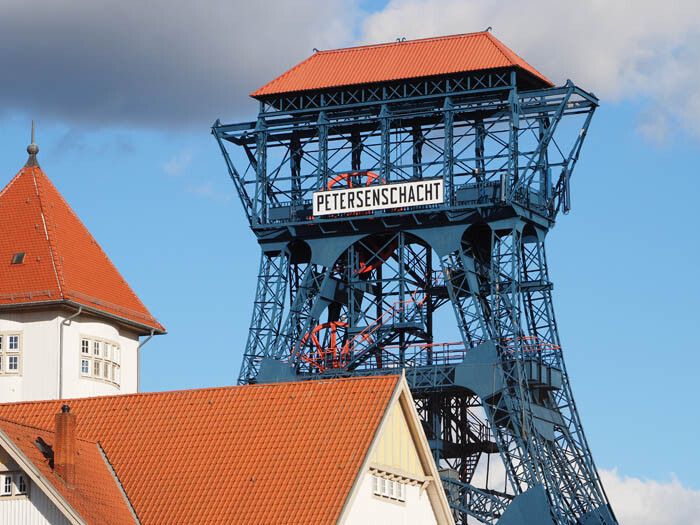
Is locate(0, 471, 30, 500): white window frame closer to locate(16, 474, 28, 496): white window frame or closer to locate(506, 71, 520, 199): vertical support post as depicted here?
locate(16, 474, 28, 496): white window frame

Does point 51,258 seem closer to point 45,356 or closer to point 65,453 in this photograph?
point 45,356

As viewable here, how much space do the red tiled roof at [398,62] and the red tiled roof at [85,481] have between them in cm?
4743

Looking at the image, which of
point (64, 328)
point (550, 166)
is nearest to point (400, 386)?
point (64, 328)

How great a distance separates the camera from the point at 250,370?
105m

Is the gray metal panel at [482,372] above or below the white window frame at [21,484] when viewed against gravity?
above

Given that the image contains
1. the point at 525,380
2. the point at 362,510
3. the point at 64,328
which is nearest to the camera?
the point at 362,510

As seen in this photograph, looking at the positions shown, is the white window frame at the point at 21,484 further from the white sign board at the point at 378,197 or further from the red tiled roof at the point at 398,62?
the red tiled roof at the point at 398,62

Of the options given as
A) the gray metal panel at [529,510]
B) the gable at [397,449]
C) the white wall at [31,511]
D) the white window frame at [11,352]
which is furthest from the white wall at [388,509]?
the gray metal panel at [529,510]

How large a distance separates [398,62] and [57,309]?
3276 centimetres

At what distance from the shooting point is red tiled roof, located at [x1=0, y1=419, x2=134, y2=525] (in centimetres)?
5641

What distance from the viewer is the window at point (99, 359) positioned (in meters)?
80.3

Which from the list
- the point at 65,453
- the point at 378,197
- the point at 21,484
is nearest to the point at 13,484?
the point at 21,484

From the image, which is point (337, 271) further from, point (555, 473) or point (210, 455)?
point (210, 455)

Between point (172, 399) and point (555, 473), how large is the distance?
40668mm
